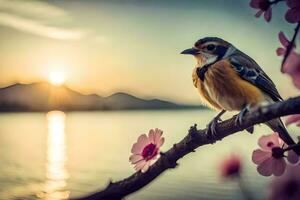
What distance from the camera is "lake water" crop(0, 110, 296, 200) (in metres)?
0.93

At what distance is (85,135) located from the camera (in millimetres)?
1076

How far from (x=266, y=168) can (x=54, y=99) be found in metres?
0.59

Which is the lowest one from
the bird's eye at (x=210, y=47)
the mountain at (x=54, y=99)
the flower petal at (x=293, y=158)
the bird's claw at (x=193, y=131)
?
the flower petal at (x=293, y=158)

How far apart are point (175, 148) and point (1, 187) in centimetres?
69

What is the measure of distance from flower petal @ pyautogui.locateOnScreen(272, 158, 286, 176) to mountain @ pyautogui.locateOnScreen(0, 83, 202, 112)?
0.50 m

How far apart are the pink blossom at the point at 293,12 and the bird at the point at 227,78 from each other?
0.27 m

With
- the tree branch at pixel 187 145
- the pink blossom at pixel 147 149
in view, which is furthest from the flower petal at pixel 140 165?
the tree branch at pixel 187 145

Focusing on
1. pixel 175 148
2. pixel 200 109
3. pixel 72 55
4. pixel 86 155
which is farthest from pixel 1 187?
pixel 175 148

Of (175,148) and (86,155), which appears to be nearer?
(175,148)

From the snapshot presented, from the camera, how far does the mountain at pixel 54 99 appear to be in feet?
3.21

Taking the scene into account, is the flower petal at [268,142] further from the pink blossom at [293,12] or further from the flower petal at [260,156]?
the pink blossom at [293,12]

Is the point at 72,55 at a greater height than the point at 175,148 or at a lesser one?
greater

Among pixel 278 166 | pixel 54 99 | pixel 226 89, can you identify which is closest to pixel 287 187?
pixel 278 166

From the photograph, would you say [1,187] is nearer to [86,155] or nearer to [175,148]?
[86,155]
